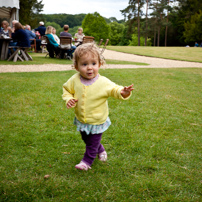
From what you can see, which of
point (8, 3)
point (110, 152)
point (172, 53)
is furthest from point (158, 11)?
point (110, 152)

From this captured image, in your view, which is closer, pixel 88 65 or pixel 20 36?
pixel 88 65

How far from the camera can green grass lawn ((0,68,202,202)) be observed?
6.92 ft

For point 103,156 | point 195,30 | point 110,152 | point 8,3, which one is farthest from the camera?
point 195,30

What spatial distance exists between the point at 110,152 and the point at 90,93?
972 millimetres

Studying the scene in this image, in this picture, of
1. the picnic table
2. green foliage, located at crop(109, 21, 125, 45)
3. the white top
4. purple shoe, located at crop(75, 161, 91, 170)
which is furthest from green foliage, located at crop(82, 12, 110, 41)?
purple shoe, located at crop(75, 161, 91, 170)

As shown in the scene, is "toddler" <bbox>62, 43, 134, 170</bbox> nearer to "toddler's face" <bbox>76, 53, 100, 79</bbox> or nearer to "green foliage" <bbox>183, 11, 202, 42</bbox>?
"toddler's face" <bbox>76, 53, 100, 79</bbox>

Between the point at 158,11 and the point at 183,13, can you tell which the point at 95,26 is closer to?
the point at 158,11

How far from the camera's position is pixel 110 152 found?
284 centimetres

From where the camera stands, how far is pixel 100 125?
93.1 inches

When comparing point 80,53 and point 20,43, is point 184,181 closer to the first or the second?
point 80,53

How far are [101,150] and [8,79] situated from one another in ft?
15.8

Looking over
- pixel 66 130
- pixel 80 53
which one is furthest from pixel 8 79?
pixel 80 53

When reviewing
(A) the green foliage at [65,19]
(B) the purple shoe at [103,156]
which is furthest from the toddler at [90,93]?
(A) the green foliage at [65,19]

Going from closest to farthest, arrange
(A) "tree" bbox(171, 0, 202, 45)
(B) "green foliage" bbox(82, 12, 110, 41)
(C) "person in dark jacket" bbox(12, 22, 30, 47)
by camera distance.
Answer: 1. (C) "person in dark jacket" bbox(12, 22, 30, 47)
2. (A) "tree" bbox(171, 0, 202, 45)
3. (B) "green foliage" bbox(82, 12, 110, 41)
